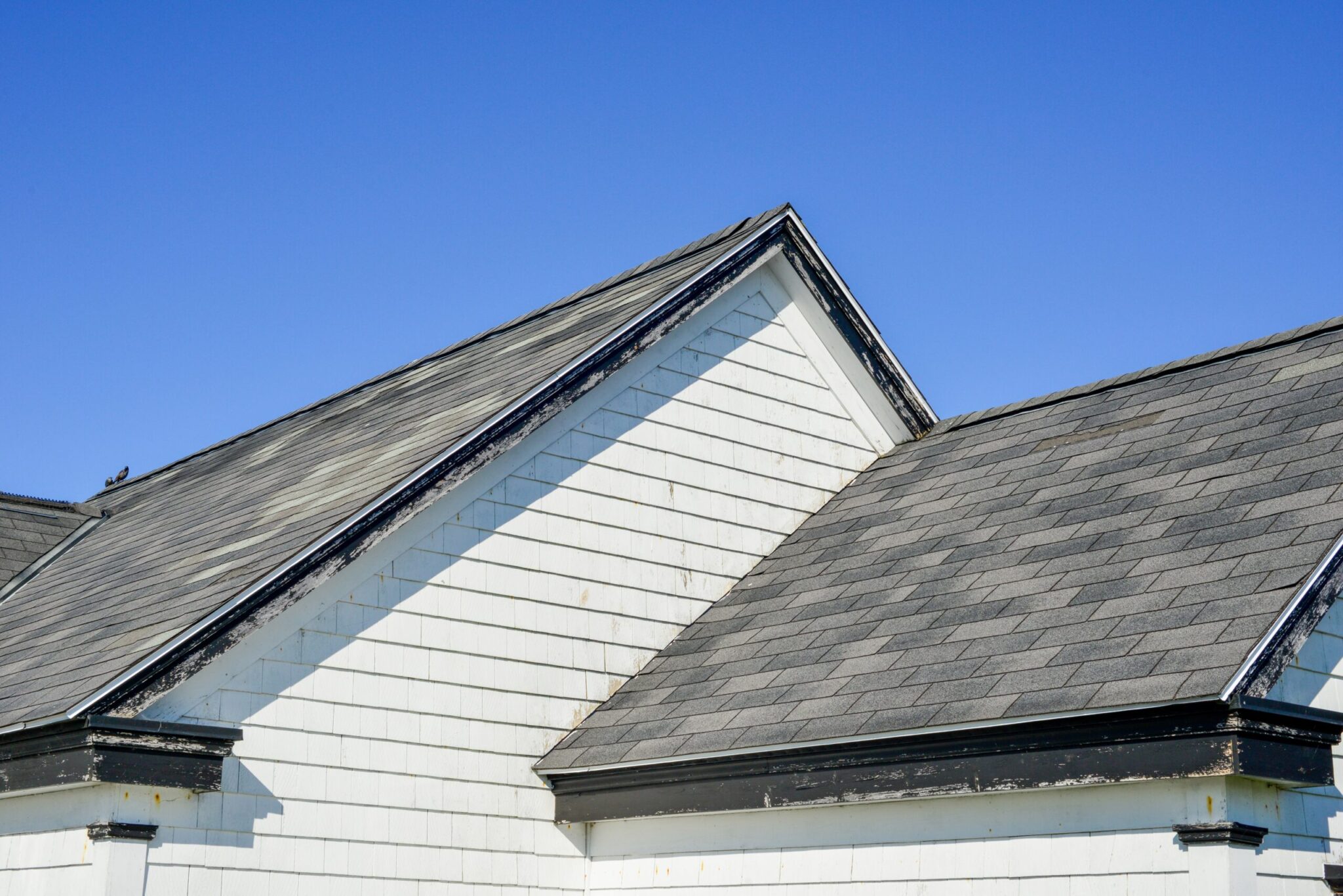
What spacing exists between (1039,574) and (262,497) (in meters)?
5.91

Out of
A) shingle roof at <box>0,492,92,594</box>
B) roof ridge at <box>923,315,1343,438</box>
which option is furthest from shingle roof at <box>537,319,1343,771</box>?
shingle roof at <box>0,492,92,594</box>

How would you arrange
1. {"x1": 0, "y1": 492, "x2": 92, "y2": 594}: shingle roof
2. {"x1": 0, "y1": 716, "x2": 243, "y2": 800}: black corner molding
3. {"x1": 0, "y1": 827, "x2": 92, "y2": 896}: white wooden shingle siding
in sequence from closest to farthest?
{"x1": 0, "y1": 716, "x2": 243, "y2": 800}: black corner molding → {"x1": 0, "y1": 827, "x2": 92, "y2": 896}: white wooden shingle siding → {"x1": 0, "y1": 492, "x2": 92, "y2": 594}: shingle roof

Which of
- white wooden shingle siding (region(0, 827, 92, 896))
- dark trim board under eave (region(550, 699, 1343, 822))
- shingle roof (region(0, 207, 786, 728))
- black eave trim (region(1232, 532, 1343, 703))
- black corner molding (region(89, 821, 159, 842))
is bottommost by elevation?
white wooden shingle siding (region(0, 827, 92, 896))

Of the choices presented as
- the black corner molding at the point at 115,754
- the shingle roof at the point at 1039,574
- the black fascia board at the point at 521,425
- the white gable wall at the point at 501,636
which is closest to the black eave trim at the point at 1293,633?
the shingle roof at the point at 1039,574

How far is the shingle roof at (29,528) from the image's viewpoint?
14.2m

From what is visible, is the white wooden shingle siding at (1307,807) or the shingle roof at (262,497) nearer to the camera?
the white wooden shingle siding at (1307,807)

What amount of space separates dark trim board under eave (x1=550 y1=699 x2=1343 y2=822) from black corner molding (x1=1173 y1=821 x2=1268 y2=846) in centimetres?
26

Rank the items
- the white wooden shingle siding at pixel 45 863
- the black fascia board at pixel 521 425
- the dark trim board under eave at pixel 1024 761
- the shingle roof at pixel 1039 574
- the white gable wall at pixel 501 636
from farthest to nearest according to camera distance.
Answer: the white gable wall at pixel 501 636
the black fascia board at pixel 521 425
the white wooden shingle siding at pixel 45 863
the shingle roof at pixel 1039 574
the dark trim board under eave at pixel 1024 761

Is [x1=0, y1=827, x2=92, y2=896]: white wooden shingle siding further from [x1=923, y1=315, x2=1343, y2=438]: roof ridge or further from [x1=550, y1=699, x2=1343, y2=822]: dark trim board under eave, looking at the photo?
[x1=923, y1=315, x2=1343, y2=438]: roof ridge

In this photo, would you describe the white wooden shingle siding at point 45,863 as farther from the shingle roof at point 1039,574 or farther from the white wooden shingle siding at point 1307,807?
the white wooden shingle siding at point 1307,807

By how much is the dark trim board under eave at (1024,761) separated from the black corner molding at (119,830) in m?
3.00

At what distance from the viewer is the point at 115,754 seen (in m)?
8.44

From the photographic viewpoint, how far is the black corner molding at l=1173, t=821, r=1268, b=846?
7.17 m

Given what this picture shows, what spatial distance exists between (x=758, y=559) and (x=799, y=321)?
2.40 m
